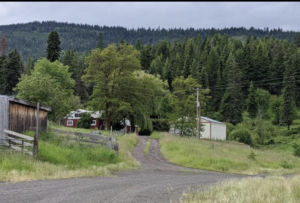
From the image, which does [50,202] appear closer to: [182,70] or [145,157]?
[145,157]

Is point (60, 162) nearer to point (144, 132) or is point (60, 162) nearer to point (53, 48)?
point (144, 132)

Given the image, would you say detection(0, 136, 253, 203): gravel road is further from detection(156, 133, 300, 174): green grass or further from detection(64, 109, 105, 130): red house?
detection(64, 109, 105, 130): red house

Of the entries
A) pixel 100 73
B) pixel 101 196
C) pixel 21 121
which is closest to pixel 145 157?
pixel 21 121

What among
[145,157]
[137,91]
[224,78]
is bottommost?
[145,157]

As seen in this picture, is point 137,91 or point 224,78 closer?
point 137,91

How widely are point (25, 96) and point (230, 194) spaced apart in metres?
32.5

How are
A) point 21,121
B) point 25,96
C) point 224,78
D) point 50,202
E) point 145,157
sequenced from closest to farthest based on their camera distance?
point 50,202 → point 21,121 → point 145,157 → point 25,96 → point 224,78

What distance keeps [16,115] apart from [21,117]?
1.85ft

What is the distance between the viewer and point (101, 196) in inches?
451

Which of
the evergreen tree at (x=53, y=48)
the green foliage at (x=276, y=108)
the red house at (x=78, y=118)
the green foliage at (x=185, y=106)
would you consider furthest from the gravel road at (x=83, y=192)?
the green foliage at (x=276, y=108)

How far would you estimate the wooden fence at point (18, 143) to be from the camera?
18.6 meters

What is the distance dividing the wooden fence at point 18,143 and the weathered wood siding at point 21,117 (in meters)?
1.38

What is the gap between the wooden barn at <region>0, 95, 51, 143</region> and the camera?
21.1m

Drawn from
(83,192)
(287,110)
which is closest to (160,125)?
(287,110)
